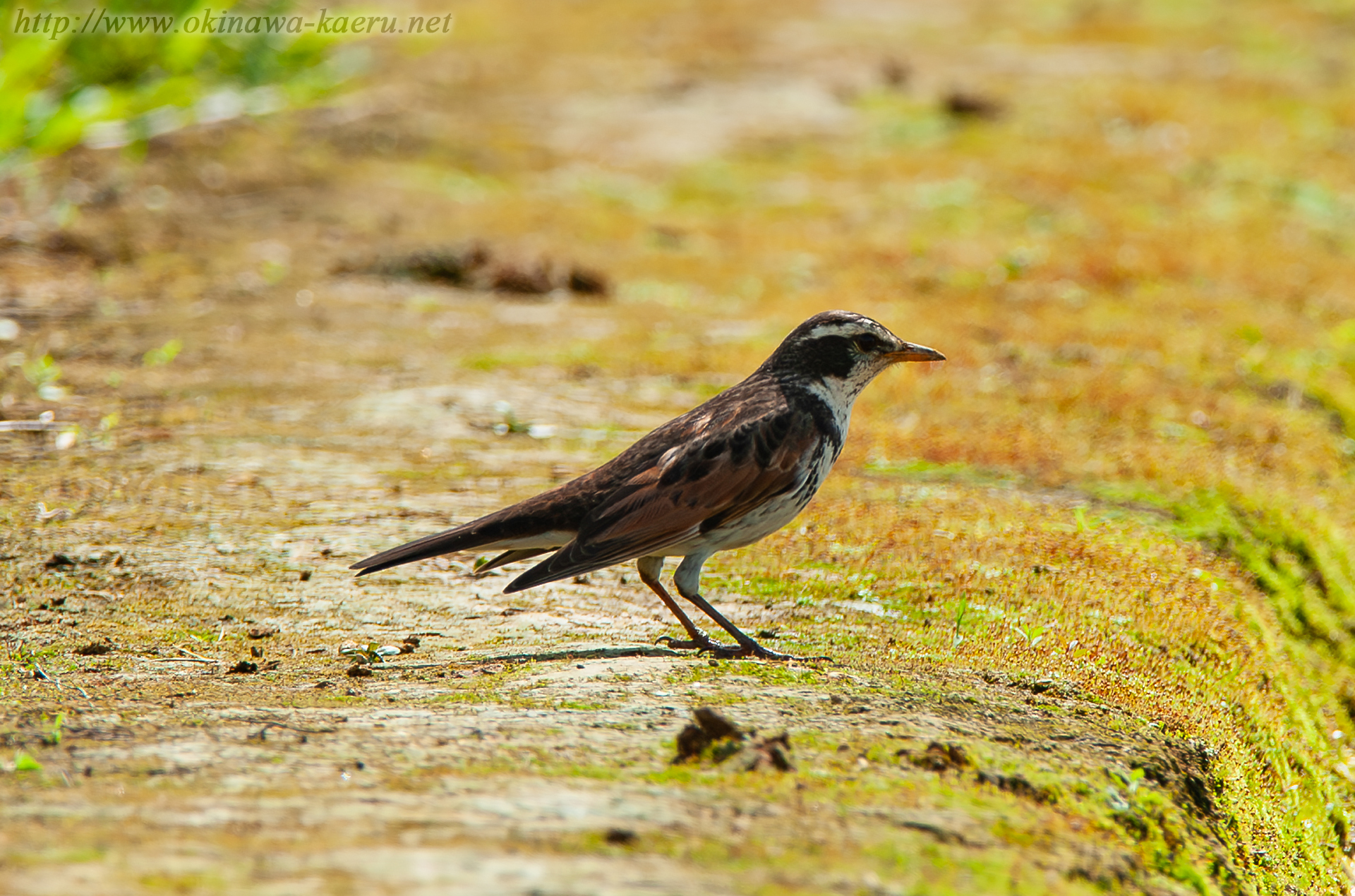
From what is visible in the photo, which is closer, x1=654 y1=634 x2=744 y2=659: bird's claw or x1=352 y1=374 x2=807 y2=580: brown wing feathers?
x1=654 y1=634 x2=744 y2=659: bird's claw

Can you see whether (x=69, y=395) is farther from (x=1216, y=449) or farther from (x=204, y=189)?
(x=1216, y=449)

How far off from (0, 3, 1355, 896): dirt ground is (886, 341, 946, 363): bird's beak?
1.10 meters

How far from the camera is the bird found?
235 inches

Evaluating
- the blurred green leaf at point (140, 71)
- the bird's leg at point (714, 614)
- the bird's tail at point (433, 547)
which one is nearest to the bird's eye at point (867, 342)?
the bird's leg at point (714, 614)

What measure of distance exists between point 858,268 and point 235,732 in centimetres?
1057

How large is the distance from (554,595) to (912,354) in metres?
2.31

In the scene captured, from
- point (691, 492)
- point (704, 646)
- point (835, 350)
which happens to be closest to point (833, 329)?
point (835, 350)

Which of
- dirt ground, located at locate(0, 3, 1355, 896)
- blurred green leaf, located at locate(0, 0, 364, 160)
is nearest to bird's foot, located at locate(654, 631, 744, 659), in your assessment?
dirt ground, located at locate(0, 3, 1355, 896)

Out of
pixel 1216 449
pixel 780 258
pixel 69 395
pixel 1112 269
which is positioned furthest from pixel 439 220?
pixel 1216 449

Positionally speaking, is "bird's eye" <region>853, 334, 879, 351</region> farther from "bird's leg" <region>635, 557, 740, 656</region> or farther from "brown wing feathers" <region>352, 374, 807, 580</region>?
"bird's leg" <region>635, 557, 740, 656</region>

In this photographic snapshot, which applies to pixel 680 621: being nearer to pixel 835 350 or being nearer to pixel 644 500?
pixel 644 500

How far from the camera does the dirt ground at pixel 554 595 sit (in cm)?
396

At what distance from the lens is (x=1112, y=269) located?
44.4 feet

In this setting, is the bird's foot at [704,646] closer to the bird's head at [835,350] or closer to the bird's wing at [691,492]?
the bird's wing at [691,492]
